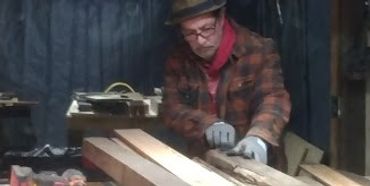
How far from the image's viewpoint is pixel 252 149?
246 cm

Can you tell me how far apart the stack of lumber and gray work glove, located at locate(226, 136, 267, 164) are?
0.05 m

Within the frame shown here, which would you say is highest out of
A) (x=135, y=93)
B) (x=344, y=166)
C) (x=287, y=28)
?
(x=287, y=28)

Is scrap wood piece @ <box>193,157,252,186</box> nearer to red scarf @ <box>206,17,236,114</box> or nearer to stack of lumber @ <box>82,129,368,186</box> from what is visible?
stack of lumber @ <box>82,129,368,186</box>

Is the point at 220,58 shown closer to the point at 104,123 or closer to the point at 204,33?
the point at 204,33

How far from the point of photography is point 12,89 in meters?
3.43

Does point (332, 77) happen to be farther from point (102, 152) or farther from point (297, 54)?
point (102, 152)

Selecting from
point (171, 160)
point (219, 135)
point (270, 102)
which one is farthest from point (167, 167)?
point (270, 102)

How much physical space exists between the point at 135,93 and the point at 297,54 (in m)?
0.69

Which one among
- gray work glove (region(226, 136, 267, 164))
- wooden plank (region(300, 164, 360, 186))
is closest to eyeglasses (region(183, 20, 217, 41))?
gray work glove (region(226, 136, 267, 164))

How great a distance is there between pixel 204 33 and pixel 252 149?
23.3 inches

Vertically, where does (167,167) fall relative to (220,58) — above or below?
below

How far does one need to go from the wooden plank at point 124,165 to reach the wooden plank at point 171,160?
0.04m

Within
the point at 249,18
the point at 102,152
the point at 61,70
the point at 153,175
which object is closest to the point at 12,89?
the point at 61,70

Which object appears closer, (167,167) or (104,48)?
(167,167)
